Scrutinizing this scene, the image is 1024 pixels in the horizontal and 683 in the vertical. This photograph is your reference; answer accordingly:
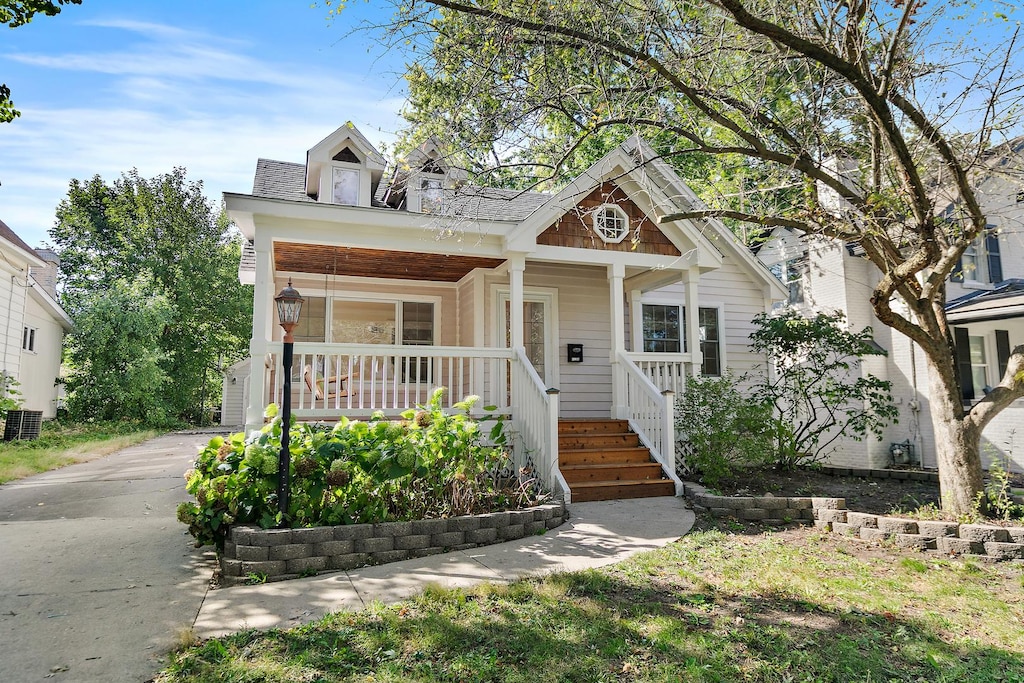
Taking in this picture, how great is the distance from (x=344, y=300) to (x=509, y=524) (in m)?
5.85

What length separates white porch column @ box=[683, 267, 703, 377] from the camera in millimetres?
9062

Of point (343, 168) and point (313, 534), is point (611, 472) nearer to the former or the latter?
point (313, 534)

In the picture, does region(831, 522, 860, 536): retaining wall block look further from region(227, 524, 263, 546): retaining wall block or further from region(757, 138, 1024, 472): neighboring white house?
region(757, 138, 1024, 472): neighboring white house

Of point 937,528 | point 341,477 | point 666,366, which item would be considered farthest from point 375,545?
point 666,366

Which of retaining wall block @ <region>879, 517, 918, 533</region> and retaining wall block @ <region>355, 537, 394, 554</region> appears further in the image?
retaining wall block @ <region>879, 517, 918, 533</region>

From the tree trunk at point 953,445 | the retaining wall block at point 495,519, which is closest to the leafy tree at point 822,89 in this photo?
the tree trunk at point 953,445

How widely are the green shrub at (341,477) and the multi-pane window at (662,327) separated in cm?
606

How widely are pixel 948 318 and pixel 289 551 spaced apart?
12.7 m

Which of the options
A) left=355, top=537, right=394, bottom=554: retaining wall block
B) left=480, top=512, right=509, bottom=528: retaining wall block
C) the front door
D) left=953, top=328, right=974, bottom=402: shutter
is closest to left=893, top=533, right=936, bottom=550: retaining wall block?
left=480, top=512, right=509, bottom=528: retaining wall block

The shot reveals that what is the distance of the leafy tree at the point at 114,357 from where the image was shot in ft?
62.1

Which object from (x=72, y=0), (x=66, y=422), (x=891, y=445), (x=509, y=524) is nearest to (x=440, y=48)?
(x=72, y=0)

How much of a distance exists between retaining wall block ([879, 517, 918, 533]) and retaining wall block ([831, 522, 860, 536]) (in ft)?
0.81

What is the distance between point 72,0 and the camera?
3.92 metres

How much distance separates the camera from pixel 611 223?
29.5ft
